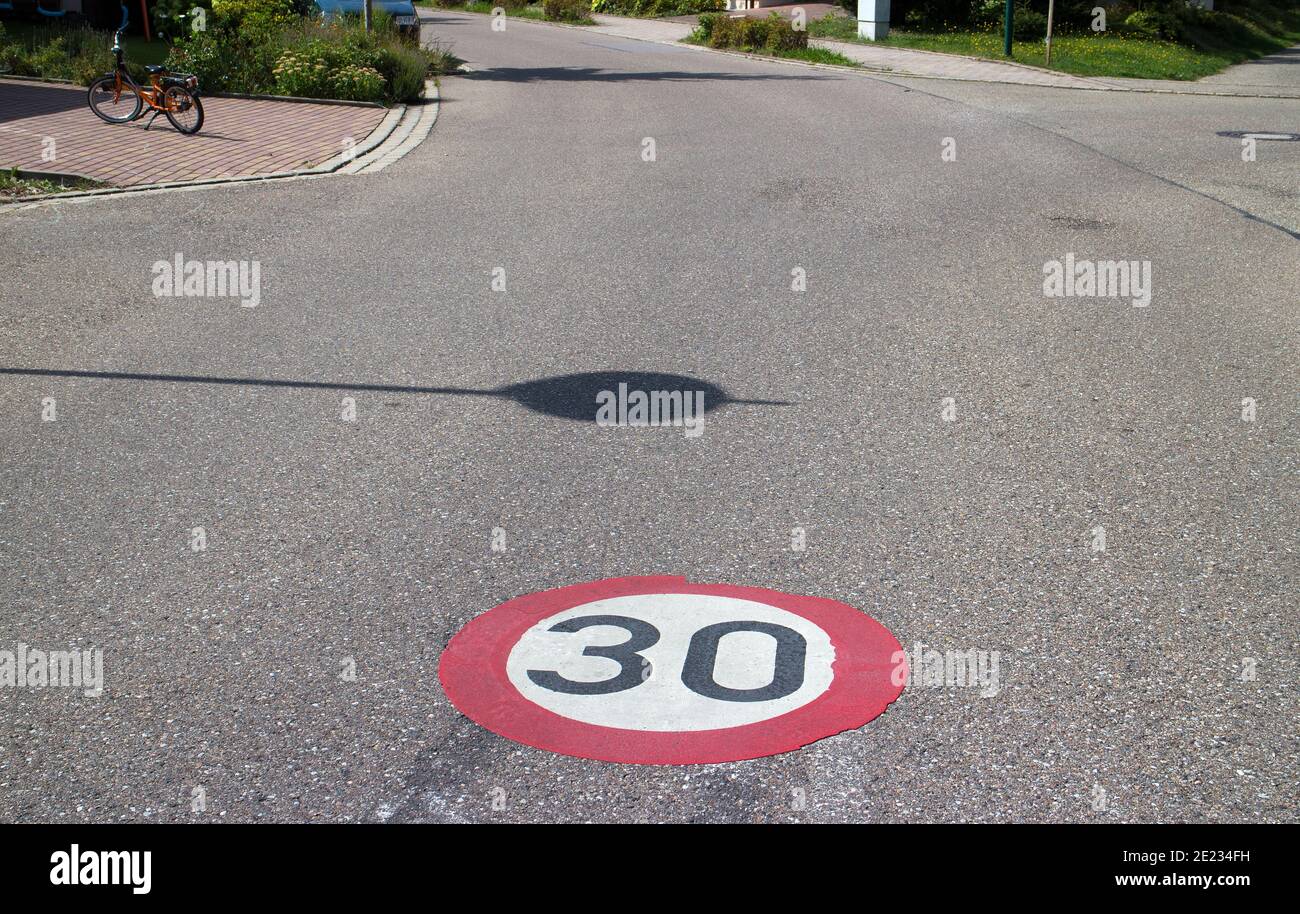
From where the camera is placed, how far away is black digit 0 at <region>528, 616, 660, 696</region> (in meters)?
4.34

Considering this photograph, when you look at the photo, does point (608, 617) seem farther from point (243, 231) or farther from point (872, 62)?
point (872, 62)

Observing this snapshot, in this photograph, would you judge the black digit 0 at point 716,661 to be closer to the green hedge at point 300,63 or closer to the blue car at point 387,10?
the green hedge at point 300,63

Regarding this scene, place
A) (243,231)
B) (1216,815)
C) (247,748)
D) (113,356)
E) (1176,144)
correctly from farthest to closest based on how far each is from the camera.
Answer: (1176,144), (243,231), (113,356), (247,748), (1216,815)

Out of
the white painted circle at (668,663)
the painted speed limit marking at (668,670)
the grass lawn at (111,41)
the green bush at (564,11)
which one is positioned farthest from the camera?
the green bush at (564,11)

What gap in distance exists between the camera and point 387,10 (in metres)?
27.1

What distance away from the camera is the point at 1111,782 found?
3.75m

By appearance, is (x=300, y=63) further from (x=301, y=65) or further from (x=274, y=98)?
(x=274, y=98)

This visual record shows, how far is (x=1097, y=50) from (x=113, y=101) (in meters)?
24.0

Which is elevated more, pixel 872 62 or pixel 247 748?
pixel 872 62

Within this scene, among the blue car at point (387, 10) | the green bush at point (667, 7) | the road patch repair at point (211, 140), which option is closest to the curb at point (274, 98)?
the road patch repair at point (211, 140)

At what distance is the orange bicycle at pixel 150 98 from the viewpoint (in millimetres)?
16141

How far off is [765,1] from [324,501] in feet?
143

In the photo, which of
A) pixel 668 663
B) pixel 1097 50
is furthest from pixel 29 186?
pixel 1097 50

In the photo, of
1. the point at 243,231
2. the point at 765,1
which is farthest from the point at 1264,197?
the point at 765,1
